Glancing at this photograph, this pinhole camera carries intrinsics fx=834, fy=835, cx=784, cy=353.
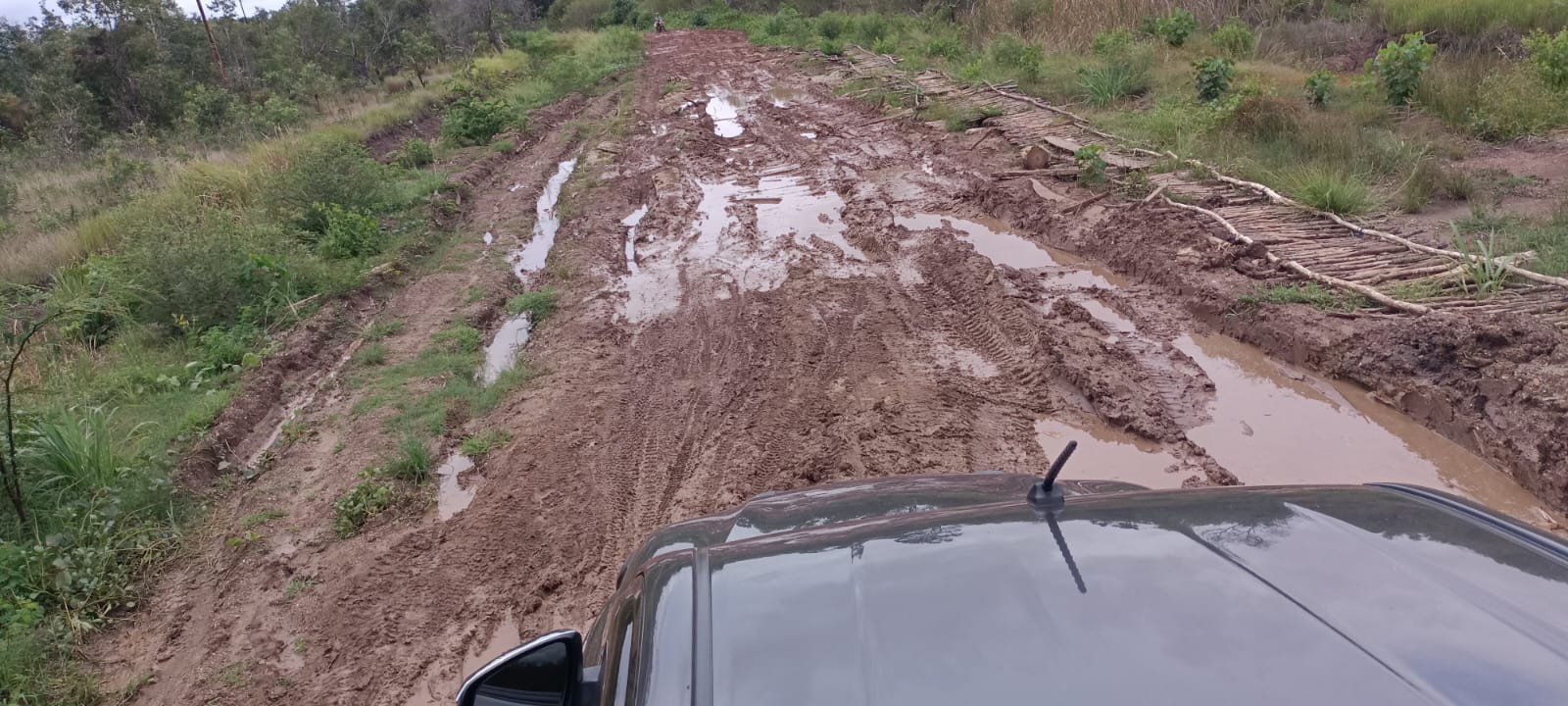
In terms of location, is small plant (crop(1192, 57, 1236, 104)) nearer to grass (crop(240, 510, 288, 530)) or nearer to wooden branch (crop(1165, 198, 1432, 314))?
wooden branch (crop(1165, 198, 1432, 314))

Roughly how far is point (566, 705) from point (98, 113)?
77.1ft

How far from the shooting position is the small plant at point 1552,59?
8.80 m

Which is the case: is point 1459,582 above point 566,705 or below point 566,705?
above

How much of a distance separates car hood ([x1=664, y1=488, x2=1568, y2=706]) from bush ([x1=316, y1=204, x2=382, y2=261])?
8.77m

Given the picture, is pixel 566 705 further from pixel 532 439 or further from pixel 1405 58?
pixel 1405 58

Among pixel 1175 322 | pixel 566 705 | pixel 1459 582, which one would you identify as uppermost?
pixel 1459 582

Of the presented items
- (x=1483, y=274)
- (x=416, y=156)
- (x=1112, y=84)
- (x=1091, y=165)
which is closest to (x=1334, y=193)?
(x=1483, y=274)

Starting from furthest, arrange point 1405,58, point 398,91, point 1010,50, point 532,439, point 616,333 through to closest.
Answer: point 398,91, point 1010,50, point 1405,58, point 616,333, point 532,439

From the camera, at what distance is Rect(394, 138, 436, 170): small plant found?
13.6 meters

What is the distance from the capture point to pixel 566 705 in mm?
1781

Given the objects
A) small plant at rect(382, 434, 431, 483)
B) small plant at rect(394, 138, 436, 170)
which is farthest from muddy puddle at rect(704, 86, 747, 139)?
small plant at rect(382, 434, 431, 483)

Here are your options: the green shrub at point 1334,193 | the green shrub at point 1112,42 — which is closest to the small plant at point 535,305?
the green shrub at point 1334,193

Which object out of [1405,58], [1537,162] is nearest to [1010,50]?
[1405,58]

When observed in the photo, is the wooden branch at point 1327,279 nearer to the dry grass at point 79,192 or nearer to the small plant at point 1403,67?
the small plant at point 1403,67
